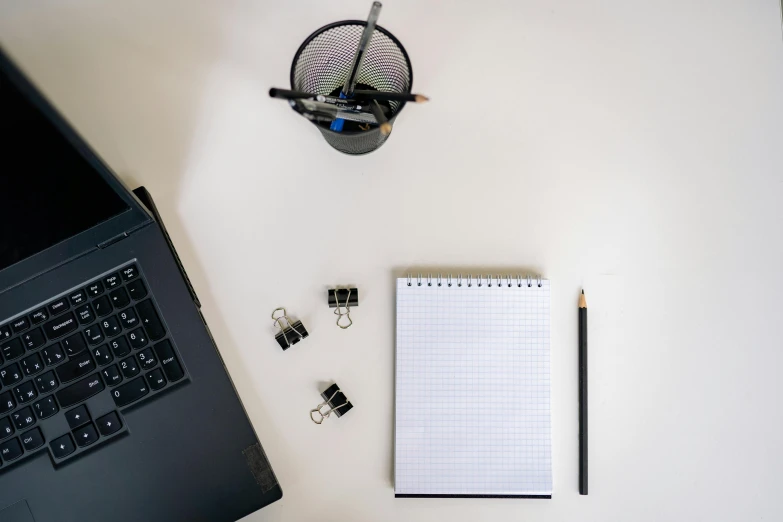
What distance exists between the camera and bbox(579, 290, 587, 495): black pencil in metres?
0.69

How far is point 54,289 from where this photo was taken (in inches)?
24.0

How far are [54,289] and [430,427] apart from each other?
18.4 inches

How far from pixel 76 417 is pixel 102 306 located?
123mm

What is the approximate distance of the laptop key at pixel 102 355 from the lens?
601 mm

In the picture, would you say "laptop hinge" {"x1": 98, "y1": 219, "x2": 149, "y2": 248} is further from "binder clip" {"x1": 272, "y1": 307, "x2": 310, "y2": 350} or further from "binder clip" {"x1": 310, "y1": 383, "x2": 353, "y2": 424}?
"binder clip" {"x1": 310, "y1": 383, "x2": 353, "y2": 424}

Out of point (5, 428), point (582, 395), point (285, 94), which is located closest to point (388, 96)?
point (285, 94)

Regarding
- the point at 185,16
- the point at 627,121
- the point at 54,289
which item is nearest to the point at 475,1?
the point at 627,121

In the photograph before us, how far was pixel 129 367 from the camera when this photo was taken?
1.99ft

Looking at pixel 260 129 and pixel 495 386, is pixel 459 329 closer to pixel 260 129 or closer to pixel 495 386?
pixel 495 386

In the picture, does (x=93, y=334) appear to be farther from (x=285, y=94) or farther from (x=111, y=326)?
(x=285, y=94)

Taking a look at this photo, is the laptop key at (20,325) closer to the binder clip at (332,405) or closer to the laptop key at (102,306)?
the laptop key at (102,306)

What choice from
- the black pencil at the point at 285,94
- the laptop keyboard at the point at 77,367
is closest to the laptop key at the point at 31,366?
the laptop keyboard at the point at 77,367

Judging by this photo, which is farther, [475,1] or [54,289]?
[475,1]

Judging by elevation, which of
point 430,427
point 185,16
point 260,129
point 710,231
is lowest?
point 430,427
